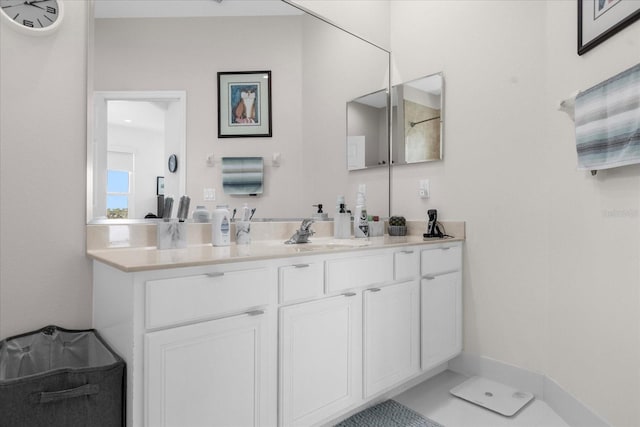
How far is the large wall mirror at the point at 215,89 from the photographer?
157 cm

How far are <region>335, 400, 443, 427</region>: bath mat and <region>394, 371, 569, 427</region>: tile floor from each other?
0.06 meters

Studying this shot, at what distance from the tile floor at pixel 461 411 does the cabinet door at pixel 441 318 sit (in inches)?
6.8

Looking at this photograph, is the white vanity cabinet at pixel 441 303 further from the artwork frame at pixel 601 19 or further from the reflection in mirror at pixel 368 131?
the artwork frame at pixel 601 19

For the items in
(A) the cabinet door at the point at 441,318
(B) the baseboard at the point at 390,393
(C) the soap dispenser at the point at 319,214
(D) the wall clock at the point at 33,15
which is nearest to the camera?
(D) the wall clock at the point at 33,15

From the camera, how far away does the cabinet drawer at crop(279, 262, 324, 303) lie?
143cm

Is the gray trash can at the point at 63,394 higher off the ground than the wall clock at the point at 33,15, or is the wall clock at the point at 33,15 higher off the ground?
the wall clock at the point at 33,15

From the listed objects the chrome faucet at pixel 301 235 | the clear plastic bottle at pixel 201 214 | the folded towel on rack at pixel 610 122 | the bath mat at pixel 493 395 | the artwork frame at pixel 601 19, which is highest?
the artwork frame at pixel 601 19

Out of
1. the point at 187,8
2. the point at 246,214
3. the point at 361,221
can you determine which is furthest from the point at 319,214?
the point at 187,8

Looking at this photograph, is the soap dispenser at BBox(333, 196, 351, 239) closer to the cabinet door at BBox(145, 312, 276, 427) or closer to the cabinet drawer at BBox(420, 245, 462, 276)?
the cabinet drawer at BBox(420, 245, 462, 276)

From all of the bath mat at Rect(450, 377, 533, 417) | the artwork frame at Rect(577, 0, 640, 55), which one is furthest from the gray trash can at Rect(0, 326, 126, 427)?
the artwork frame at Rect(577, 0, 640, 55)

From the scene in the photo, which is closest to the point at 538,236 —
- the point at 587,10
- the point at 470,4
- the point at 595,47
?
the point at 595,47

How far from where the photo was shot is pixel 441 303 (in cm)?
215

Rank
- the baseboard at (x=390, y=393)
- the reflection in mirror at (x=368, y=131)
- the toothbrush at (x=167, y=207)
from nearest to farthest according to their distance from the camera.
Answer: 1. the toothbrush at (x=167, y=207)
2. the baseboard at (x=390, y=393)
3. the reflection in mirror at (x=368, y=131)

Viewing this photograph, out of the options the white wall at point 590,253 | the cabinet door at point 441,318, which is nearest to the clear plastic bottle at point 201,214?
the cabinet door at point 441,318
